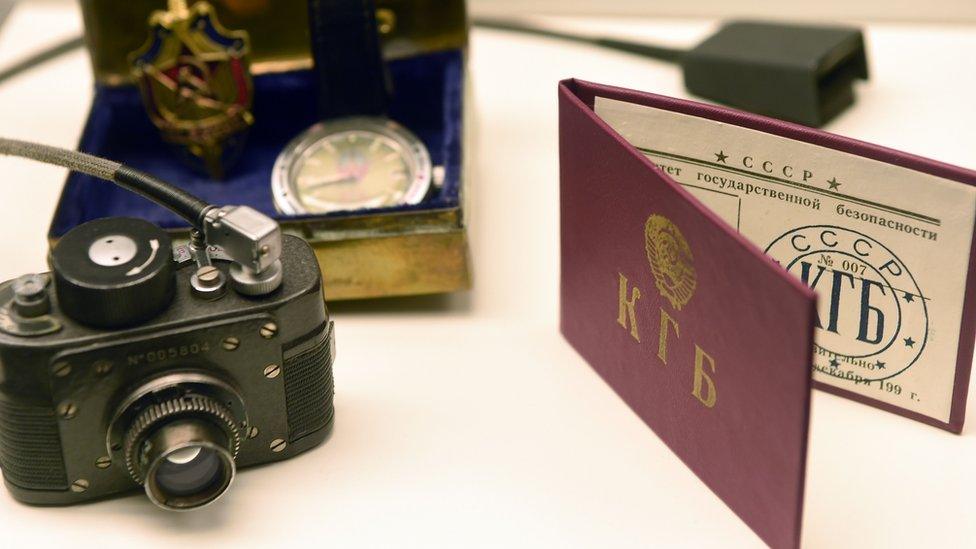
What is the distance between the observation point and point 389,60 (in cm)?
141

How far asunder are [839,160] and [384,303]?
0.47m

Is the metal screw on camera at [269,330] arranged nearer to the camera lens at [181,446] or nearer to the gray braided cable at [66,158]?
the camera lens at [181,446]

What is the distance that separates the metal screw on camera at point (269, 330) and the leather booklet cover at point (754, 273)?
28 centimetres

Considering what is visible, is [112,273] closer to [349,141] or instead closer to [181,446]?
[181,446]

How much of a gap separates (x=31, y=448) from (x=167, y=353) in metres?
0.13

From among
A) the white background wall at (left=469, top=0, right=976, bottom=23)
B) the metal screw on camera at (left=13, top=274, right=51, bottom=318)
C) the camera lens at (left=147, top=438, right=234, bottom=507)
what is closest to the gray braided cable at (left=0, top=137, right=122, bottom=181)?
the metal screw on camera at (left=13, top=274, right=51, bottom=318)

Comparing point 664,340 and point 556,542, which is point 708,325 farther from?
point 556,542

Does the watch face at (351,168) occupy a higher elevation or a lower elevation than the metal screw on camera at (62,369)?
higher

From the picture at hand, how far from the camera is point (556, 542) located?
36.8 inches

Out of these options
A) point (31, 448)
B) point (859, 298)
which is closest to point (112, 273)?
point (31, 448)

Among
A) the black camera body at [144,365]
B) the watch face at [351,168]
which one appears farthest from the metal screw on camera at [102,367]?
the watch face at [351,168]

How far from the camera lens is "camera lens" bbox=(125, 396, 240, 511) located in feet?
2.93

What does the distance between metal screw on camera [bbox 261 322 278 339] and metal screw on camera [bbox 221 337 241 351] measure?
0.06 feet

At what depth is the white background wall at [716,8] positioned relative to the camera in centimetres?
167
